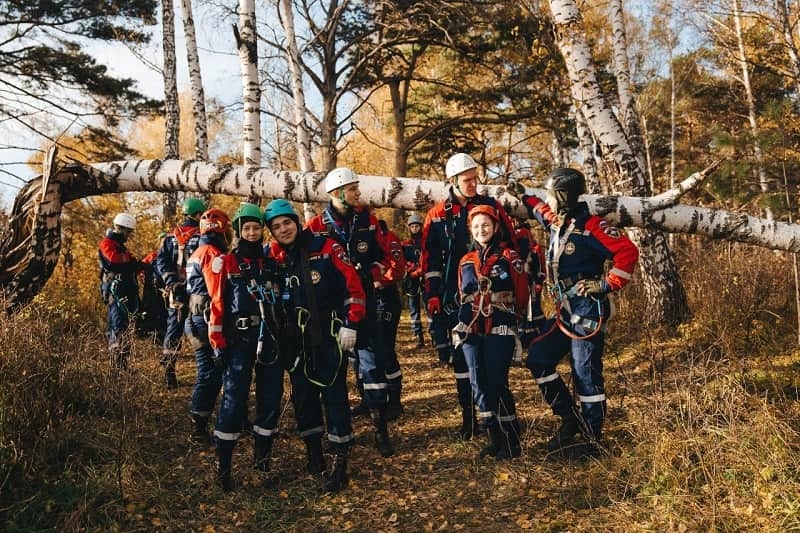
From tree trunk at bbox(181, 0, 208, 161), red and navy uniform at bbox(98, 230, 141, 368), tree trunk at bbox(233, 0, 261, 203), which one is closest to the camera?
red and navy uniform at bbox(98, 230, 141, 368)

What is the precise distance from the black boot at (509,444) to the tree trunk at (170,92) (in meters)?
9.59

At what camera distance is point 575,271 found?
4.37 m

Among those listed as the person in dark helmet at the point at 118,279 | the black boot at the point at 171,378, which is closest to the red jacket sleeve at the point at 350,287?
the black boot at the point at 171,378

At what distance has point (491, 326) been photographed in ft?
14.1

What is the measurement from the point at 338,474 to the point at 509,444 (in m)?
1.40

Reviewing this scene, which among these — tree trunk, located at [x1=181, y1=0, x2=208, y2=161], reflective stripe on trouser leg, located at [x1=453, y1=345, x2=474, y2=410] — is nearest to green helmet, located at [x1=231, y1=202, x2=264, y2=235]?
reflective stripe on trouser leg, located at [x1=453, y1=345, x2=474, y2=410]

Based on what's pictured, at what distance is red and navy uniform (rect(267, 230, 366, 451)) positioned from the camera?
13.4 feet

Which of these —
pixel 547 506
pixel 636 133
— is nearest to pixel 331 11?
pixel 636 133

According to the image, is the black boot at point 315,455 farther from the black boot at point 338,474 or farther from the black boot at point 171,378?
the black boot at point 171,378

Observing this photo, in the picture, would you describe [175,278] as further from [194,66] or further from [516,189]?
[194,66]

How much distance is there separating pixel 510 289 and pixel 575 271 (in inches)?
21.8

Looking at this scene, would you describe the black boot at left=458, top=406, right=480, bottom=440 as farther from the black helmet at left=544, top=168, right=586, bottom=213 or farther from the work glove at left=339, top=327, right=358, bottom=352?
the black helmet at left=544, top=168, right=586, bottom=213

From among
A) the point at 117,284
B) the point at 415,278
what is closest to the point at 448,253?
the point at 117,284

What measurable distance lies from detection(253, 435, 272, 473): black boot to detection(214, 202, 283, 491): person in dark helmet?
14 millimetres
